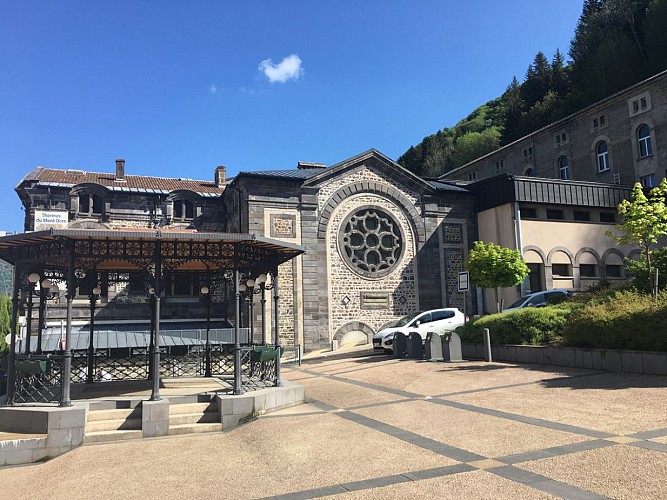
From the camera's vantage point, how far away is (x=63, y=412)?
326 inches

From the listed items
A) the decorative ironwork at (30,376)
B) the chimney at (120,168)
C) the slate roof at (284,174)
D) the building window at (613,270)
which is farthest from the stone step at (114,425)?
the building window at (613,270)

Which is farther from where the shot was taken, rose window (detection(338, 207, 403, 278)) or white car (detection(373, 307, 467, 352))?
rose window (detection(338, 207, 403, 278))

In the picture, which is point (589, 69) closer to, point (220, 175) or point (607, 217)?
point (607, 217)

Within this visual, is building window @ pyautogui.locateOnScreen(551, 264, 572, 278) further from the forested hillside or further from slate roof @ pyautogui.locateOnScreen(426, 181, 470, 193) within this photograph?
the forested hillside

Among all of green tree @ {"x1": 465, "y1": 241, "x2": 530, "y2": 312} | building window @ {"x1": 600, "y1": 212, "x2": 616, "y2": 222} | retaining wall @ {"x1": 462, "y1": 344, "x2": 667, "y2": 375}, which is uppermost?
building window @ {"x1": 600, "y1": 212, "x2": 616, "y2": 222}

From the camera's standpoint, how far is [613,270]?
2848 cm

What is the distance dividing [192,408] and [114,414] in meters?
1.35

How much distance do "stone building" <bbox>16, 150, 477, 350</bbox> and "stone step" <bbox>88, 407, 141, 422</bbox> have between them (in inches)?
563

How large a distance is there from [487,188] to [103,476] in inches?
996

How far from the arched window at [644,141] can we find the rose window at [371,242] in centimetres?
1622

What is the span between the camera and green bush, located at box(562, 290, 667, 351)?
11312 millimetres

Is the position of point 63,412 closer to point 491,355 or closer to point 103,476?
point 103,476

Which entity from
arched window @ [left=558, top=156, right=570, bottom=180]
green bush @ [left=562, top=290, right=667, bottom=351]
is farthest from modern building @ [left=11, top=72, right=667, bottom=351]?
green bush @ [left=562, top=290, right=667, bottom=351]

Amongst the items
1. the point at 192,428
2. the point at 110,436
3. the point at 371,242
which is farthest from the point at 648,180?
the point at 110,436
